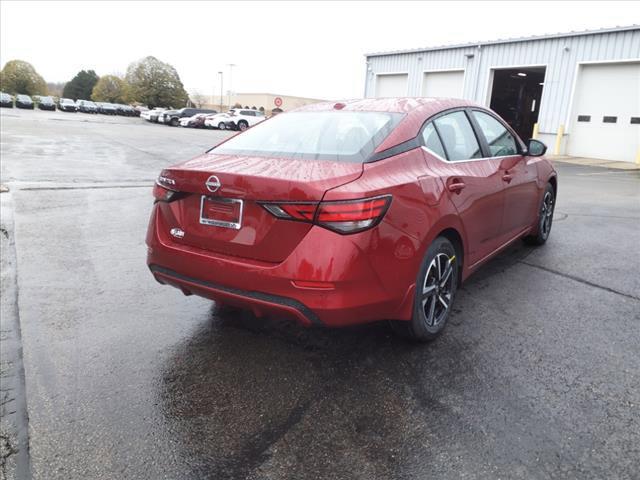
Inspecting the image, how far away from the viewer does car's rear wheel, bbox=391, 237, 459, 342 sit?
303 cm

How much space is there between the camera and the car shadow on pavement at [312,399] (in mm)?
2230

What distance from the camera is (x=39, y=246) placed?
5.29m

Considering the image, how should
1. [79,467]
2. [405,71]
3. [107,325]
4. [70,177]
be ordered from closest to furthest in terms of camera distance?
[79,467]
[107,325]
[70,177]
[405,71]

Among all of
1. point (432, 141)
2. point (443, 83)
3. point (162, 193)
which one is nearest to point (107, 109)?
point (443, 83)

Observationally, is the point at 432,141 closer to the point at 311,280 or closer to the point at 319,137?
the point at 319,137

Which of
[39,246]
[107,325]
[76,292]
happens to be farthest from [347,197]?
[39,246]

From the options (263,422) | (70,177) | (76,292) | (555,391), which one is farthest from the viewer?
(70,177)

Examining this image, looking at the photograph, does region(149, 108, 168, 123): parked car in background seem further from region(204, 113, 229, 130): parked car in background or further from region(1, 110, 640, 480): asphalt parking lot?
region(1, 110, 640, 480): asphalt parking lot

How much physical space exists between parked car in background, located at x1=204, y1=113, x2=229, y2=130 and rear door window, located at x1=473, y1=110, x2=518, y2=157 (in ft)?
124

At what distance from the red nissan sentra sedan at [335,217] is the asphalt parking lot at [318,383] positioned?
42 cm

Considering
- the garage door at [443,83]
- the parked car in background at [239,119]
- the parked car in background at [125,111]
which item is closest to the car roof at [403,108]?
the garage door at [443,83]

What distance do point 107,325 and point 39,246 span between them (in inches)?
92.6

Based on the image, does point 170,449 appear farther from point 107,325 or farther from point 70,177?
point 70,177

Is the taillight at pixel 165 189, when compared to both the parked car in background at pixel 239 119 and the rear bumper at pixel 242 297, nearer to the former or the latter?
the rear bumper at pixel 242 297
